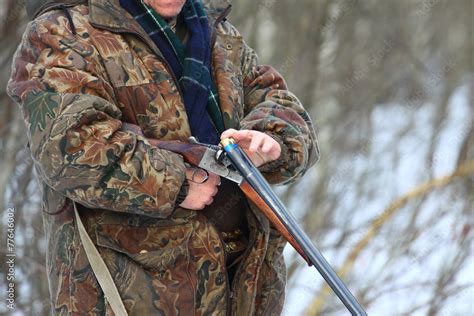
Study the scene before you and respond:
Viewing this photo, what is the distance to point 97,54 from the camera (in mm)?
2205

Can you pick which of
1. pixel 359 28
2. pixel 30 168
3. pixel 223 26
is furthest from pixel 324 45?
pixel 223 26

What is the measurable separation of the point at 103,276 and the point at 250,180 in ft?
1.43

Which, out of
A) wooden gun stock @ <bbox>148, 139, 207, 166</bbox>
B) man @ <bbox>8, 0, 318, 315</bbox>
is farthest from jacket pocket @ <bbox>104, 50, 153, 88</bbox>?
wooden gun stock @ <bbox>148, 139, 207, 166</bbox>

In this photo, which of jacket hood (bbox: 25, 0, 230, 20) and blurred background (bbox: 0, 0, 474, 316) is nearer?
jacket hood (bbox: 25, 0, 230, 20)

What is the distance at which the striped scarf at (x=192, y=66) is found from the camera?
7.62ft

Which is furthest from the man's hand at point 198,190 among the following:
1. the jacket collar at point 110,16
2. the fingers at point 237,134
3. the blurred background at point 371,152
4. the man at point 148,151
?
the blurred background at point 371,152

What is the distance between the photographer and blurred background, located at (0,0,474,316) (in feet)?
14.8

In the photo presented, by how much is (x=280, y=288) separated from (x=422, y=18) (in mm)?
7298

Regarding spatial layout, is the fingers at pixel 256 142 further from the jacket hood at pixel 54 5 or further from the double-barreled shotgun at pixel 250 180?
the jacket hood at pixel 54 5

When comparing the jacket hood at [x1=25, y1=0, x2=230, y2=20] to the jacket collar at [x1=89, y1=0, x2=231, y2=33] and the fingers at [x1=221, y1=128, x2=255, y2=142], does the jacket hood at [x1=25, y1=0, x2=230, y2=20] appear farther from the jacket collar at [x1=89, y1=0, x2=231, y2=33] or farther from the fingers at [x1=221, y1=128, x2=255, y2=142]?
the fingers at [x1=221, y1=128, x2=255, y2=142]

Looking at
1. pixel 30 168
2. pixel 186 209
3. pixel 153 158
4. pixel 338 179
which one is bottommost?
pixel 338 179

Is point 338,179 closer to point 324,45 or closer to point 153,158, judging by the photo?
point 324,45

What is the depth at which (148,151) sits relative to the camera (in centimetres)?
214

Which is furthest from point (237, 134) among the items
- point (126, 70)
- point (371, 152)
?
point (371, 152)
